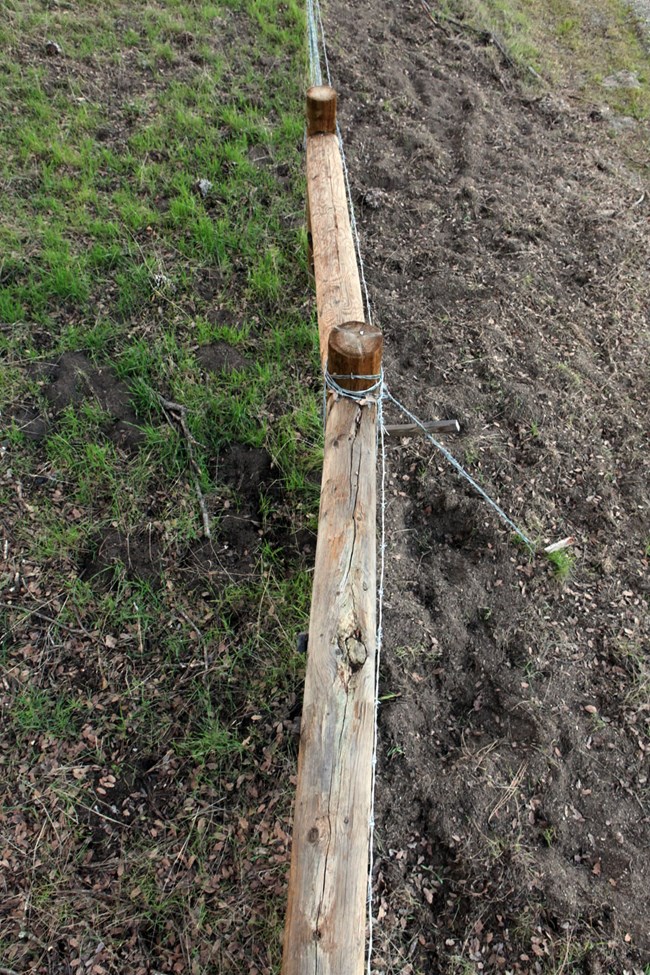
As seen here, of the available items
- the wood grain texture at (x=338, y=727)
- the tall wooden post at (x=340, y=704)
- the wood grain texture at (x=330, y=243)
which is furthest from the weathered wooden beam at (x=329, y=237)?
the wood grain texture at (x=338, y=727)

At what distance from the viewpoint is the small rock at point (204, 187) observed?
4395 millimetres

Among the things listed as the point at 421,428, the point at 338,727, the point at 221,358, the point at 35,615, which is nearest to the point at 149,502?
the point at 35,615

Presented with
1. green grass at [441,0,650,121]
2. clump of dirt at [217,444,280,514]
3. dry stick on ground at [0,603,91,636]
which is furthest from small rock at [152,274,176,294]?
green grass at [441,0,650,121]

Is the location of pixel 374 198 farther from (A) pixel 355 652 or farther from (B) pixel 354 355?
(A) pixel 355 652

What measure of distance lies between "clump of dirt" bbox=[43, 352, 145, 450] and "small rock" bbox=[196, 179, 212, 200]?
1.66 m

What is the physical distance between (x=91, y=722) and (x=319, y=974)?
5.20 ft

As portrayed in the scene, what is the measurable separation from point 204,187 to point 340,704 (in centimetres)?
399

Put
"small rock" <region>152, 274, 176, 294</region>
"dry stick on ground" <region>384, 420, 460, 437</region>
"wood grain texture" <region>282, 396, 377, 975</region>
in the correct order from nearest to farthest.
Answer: "wood grain texture" <region>282, 396, 377, 975</region>
"dry stick on ground" <region>384, 420, 460, 437</region>
"small rock" <region>152, 274, 176, 294</region>

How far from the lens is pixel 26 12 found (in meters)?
5.54

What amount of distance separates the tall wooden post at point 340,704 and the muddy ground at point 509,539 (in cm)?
96

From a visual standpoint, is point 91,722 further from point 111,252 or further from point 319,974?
point 111,252

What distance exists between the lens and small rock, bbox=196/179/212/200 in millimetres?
4395

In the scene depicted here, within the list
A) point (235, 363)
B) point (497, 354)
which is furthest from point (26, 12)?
point (497, 354)

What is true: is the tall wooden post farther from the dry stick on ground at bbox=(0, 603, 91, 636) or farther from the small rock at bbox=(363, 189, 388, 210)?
the small rock at bbox=(363, 189, 388, 210)
